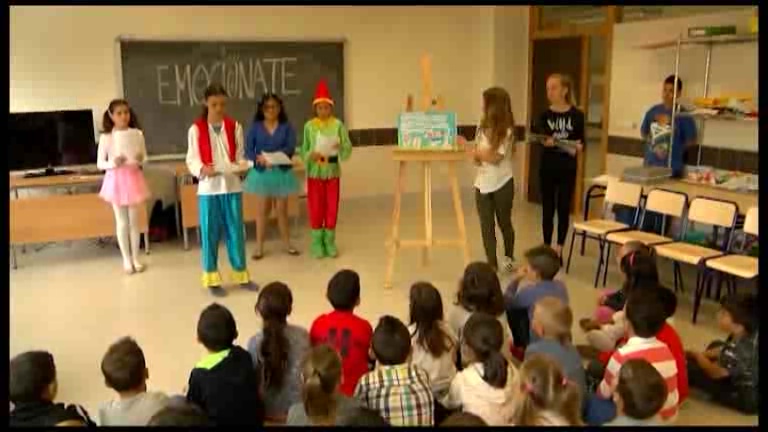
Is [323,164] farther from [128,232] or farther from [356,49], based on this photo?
[356,49]

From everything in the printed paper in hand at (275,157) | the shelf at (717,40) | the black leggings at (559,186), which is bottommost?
the black leggings at (559,186)

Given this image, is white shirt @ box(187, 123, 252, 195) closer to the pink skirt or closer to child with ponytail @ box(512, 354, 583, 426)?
the pink skirt

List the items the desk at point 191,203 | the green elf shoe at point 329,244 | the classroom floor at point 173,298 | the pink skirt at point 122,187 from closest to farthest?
1. the classroom floor at point 173,298
2. the pink skirt at point 122,187
3. the green elf shoe at point 329,244
4. the desk at point 191,203

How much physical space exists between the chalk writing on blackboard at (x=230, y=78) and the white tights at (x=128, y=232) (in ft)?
5.30

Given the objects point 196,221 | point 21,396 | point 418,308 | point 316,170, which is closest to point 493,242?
point 316,170

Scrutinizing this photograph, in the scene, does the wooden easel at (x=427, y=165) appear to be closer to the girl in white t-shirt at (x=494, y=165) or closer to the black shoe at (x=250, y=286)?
the girl in white t-shirt at (x=494, y=165)

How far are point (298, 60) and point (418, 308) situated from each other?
4514mm

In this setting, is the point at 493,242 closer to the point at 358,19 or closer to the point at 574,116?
the point at 574,116

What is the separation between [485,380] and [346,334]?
0.59m

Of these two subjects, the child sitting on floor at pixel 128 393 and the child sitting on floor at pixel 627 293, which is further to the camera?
the child sitting on floor at pixel 627 293

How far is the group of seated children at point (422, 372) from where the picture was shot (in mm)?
2105

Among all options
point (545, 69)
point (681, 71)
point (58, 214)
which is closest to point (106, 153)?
point (58, 214)

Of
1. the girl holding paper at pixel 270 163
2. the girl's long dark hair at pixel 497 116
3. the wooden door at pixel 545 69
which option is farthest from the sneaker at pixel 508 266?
the wooden door at pixel 545 69

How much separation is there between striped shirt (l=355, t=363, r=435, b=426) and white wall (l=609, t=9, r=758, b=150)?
3.69 metres
